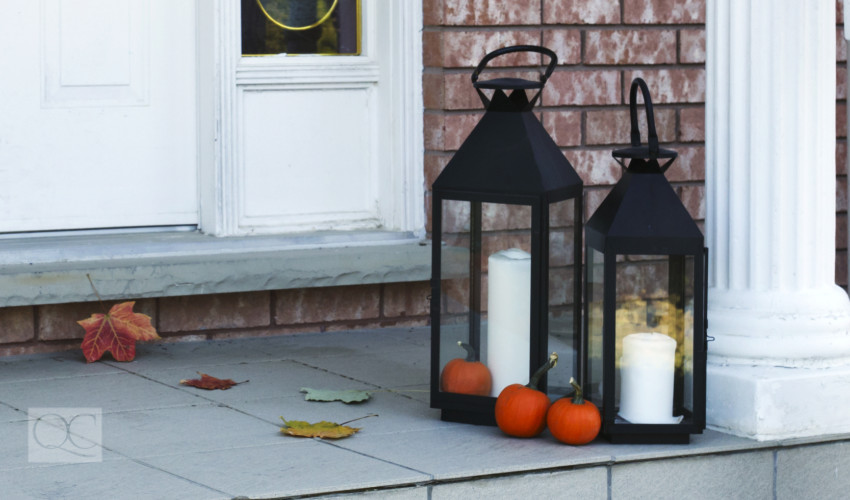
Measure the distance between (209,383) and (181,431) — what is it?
1.42 ft

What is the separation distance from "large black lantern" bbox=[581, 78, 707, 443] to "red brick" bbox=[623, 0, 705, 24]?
1333 millimetres

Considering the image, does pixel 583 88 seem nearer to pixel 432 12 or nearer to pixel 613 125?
pixel 613 125

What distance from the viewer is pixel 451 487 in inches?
101

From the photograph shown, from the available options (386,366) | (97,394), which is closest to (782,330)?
(386,366)

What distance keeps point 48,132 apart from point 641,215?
1.91 metres

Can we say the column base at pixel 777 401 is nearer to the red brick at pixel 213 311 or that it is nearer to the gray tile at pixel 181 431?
the gray tile at pixel 181 431

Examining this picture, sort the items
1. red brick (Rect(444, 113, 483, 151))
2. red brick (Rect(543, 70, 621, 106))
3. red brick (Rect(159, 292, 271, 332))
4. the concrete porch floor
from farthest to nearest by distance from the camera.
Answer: red brick (Rect(543, 70, 621, 106)) < red brick (Rect(444, 113, 483, 151)) < red brick (Rect(159, 292, 271, 332)) < the concrete porch floor

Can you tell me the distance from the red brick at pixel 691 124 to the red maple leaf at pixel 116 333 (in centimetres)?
186

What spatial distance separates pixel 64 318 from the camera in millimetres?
3738

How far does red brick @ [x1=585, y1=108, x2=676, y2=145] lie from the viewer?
13.5 feet

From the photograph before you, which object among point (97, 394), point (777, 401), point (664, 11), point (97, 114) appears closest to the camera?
point (777, 401)

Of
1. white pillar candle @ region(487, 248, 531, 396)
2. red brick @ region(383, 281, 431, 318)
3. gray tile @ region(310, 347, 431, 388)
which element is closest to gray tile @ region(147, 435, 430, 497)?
white pillar candle @ region(487, 248, 531, 396)

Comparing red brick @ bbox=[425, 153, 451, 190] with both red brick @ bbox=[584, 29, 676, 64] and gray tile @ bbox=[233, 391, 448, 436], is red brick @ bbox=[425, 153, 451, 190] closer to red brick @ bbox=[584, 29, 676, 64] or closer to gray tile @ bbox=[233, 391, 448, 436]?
red brick @ bbox=[584, 29, 676, 64]

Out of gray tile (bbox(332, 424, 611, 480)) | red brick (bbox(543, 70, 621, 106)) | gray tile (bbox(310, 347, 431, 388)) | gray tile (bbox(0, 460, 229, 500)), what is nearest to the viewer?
gray tile (bbox(0, 460, 229, 500))
